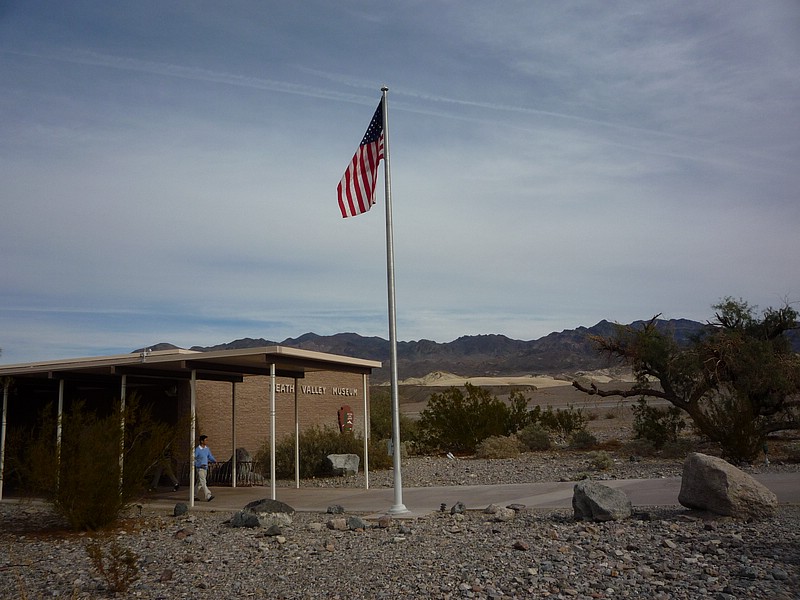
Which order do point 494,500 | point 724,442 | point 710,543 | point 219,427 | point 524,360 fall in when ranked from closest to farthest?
point 710,543 → point 494,500 → point 724,442 → point 219,427 → point 524,360

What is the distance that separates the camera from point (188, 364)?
16.3 metres

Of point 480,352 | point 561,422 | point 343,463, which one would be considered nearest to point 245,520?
point 343,463

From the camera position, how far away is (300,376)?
832 inches

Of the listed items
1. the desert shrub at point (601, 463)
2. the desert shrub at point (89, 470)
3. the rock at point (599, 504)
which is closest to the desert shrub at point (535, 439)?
the desert shrub at point (601, 463)

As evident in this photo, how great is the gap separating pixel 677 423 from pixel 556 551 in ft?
56.3

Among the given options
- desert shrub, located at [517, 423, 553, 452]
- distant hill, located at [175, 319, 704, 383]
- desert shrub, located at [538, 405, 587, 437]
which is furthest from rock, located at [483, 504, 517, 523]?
distant hill, located at [175, 319, 704, 383]

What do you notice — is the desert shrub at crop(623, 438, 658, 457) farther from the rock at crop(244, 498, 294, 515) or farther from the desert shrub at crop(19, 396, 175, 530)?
the desert shrub at crop(19, 396, 175, 530)

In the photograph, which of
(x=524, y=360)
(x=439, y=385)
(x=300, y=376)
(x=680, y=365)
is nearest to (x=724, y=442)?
(x=680, y=365)

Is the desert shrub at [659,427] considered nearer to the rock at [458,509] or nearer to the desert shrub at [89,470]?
the rock at [458,509]

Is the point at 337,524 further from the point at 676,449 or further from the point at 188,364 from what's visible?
the point at 676,449

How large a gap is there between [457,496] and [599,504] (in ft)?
16.1

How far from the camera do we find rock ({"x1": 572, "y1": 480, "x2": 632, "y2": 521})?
11.4 m

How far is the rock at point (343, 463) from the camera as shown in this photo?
22.4 metres

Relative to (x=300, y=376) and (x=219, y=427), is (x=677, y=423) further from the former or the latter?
(x=219, y=427)
